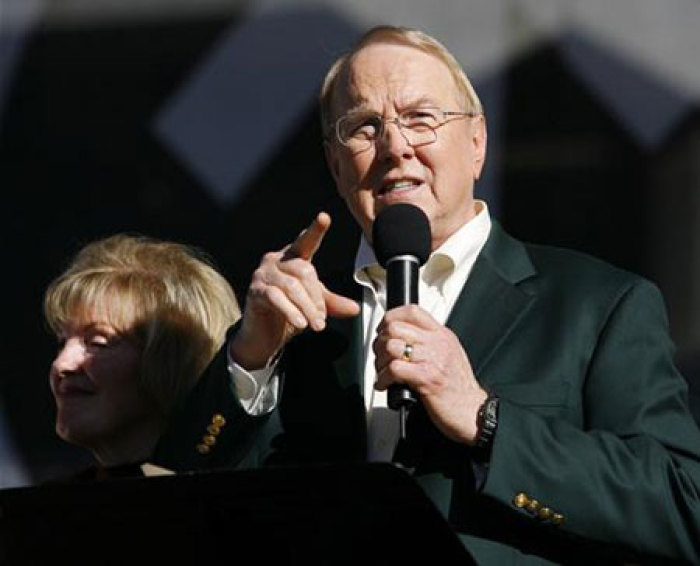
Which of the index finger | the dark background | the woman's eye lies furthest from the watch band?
the dark background

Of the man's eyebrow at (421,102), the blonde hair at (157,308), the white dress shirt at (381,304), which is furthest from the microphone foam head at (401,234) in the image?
the blonde hair at (157,308)

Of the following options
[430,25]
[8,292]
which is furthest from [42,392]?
[430,25]

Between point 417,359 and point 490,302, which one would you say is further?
point 490,302

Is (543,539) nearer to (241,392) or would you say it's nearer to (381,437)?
(381,437)

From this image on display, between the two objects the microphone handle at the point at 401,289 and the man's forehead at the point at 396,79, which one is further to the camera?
the man's forehead at the point at 396,79

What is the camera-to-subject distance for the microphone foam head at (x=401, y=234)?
246 centimetres

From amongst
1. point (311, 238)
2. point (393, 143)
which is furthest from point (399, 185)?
point (311, 238)

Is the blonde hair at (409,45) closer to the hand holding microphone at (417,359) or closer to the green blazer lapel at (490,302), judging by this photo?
the green blazer lapel at (490,302)

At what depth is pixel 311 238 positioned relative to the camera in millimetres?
2473

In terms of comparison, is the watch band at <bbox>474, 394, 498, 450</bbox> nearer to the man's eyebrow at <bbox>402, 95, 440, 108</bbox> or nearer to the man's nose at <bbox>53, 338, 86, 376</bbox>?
the man's eyebrow at <bbox>402, 95, 440, 108</bbox>

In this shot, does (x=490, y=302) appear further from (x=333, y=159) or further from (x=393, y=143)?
(x=333, y=159)

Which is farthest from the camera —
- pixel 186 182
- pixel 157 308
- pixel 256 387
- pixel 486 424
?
pixel 186 182

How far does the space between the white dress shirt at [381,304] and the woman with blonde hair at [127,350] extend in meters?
0.56

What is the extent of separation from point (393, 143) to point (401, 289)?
37cm
